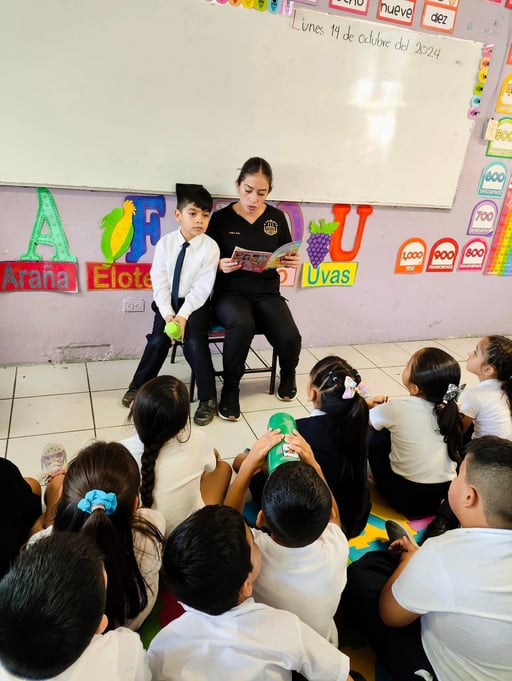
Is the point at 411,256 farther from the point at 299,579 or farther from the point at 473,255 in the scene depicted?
the point at 299,579

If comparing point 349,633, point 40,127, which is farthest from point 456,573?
point 40,127

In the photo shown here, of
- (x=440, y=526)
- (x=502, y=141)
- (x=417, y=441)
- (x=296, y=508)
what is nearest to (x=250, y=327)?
(x=417, y=441)

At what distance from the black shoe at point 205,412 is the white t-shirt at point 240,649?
144cm

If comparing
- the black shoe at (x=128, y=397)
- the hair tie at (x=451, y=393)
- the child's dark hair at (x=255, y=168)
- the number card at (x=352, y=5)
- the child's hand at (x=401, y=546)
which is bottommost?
the black shoe at (x=128, y=397)

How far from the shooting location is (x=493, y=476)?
3.51 feet

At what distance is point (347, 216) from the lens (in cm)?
300

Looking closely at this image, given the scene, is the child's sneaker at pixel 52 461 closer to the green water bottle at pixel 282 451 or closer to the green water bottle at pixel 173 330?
the green water bottle at pixel 173 330

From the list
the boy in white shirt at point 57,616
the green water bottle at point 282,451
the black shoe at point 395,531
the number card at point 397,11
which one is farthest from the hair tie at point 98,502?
the number card at point 397,11

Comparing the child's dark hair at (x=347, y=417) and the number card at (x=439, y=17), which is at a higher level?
the number card at (x=439, y=17)

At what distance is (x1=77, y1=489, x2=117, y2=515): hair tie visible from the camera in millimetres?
978

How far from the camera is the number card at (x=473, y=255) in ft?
11.3

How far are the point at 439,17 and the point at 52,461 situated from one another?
316cm

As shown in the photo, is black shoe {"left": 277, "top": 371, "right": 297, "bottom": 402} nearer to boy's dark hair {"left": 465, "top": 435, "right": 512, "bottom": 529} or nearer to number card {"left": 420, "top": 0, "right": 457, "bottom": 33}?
boy's dark hair {"left": 465, "top": 435, "right": 512, "bottom": 529}

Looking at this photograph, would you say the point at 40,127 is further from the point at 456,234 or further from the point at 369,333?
the point at 456,234
